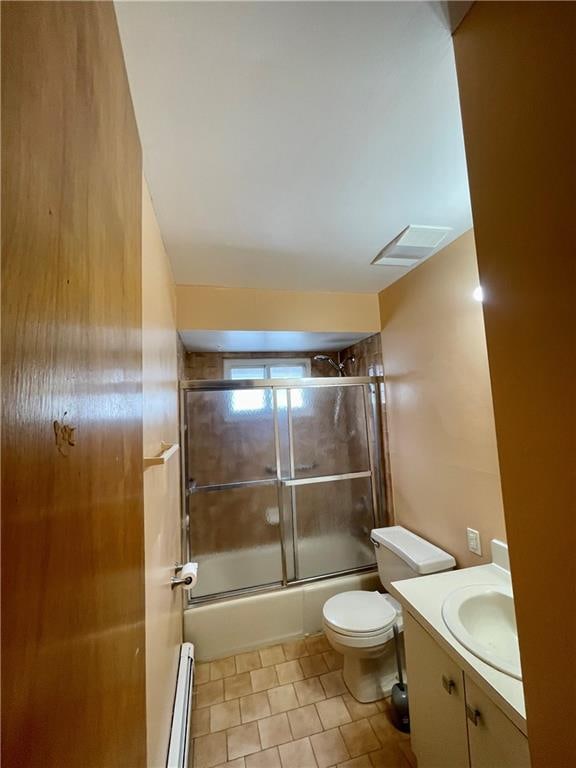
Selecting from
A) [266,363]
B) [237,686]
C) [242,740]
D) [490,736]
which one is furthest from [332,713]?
[266,363]

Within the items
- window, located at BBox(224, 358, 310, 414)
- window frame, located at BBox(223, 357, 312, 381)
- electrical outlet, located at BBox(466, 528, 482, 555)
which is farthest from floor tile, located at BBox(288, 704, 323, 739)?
window frame, located at BBox(223, 357, 312, 381)

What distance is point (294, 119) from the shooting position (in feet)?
3.16

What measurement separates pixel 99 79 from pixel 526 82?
0.78 m

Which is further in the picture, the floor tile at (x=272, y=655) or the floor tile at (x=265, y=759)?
the floor tile at (x=272, y=655)

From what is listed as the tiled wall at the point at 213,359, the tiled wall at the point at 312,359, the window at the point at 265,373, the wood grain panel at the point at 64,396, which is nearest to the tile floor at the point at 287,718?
the wood grain panel at the point at 64,396

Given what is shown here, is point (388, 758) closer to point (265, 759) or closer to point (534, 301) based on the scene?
point (265, 759)

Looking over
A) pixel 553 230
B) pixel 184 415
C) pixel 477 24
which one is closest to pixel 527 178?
pixel 553 230

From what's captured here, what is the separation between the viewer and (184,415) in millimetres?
2318

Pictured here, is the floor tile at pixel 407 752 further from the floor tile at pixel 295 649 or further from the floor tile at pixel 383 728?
the floor tile at pixel 295 649

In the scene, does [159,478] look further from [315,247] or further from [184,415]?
[315,247]

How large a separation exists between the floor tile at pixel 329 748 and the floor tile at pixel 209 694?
573 millimetres

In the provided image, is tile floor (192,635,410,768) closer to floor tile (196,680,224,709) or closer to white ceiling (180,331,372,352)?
floor tile (196,680,224,709)

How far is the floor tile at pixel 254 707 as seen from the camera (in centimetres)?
167

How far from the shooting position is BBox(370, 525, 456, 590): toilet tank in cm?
172
